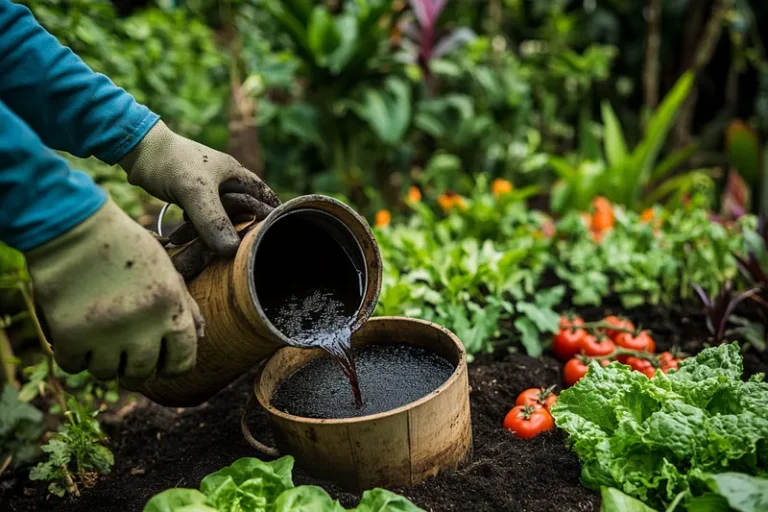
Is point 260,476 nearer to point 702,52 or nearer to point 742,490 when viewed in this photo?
point 742,490

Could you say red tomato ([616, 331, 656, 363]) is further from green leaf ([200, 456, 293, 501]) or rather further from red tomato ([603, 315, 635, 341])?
green leaf ([200, 456, 293, 501])

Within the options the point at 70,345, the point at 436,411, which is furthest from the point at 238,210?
the point at 436,411

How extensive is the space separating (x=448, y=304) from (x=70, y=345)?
1.40 meters

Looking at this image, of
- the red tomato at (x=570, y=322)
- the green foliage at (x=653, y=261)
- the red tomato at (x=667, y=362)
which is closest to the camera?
the red tomato at (x=667, y=362)

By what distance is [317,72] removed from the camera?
3.99 metres

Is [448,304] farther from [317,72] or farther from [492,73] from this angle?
[492,73]

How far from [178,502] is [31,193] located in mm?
704

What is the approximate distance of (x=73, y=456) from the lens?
2010mm

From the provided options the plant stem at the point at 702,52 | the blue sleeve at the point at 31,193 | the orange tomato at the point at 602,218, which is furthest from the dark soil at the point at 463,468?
the plant stem at the point at 702,52

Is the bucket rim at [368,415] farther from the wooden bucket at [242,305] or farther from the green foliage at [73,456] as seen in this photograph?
the green foliage at [73,456]

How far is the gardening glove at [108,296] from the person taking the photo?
4.38ft

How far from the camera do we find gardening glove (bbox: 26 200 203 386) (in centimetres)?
134

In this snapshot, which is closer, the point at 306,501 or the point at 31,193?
the point at 31,193

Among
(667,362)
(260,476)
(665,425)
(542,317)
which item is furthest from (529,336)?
(260,476)
